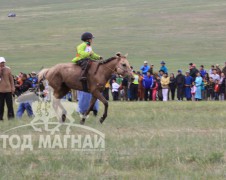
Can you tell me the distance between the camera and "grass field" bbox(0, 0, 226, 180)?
1059 cm

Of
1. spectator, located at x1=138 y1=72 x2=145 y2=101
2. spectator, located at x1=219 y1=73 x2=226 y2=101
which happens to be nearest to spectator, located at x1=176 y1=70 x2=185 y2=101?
spectator, located at x1=138 y1=72 x2=145 y2=101

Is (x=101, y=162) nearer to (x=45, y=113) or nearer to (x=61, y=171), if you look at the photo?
(x=61, y=171)

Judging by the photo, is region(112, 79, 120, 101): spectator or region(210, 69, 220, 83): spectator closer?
region(210, 69, 220, 83): spectator

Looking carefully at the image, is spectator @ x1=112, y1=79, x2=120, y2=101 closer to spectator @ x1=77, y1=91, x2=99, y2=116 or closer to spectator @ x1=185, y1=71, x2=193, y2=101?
spectator @ x1=185, y1=71, x2=193, y2=101

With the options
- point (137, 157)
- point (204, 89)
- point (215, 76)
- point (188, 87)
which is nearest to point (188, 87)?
point (188, 87)

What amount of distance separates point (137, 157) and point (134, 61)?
169ft

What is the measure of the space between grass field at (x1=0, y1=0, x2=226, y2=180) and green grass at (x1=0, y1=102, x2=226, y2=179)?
0.02m

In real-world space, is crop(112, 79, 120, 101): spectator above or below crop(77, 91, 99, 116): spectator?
below

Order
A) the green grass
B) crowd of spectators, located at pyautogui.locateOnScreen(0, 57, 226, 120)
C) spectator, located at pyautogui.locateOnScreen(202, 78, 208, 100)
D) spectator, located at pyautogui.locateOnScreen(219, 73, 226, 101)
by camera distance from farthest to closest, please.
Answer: spectator, located at pyautogui.locateOnScreen(202, 78, 208, 100)
crowd of spectators, located at pyautogui.locateOnScreen(0, 57, 226, 120)
spectator, located at pyautogui.locateOnScreen(219, 73, 226, 101)
the green grass

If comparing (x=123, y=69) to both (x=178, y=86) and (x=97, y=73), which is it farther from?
(x=178, y=86)

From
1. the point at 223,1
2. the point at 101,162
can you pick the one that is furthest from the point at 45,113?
the point at 223,1

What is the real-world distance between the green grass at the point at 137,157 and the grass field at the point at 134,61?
0.6 inches

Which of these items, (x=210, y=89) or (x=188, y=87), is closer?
(x=210, y=89)

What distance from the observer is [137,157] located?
11.1 metres
